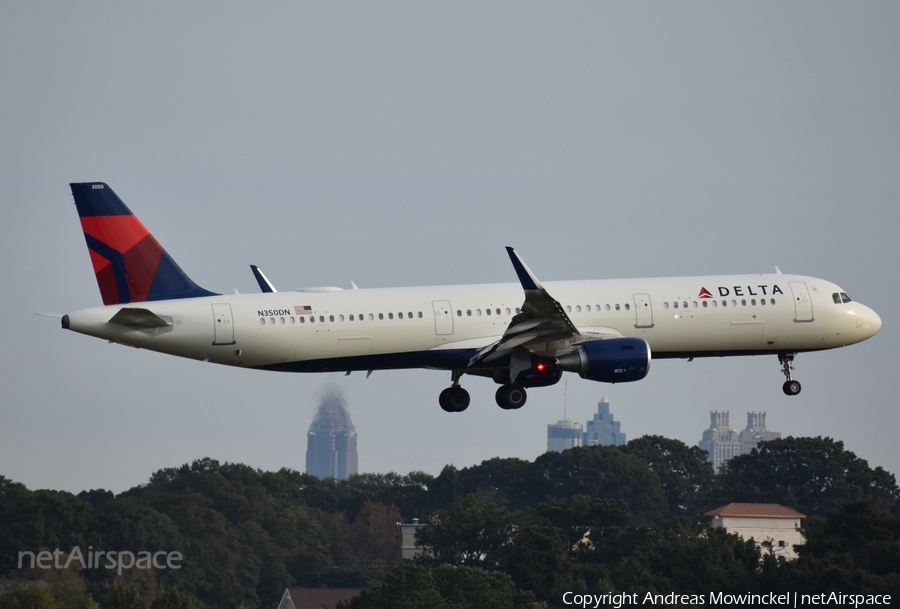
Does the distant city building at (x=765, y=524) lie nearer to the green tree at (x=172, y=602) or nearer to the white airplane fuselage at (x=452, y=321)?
the green tree at (x=172, y=602)

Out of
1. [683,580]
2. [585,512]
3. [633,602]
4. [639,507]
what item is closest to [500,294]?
[633,602]

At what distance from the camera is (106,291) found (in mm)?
59500

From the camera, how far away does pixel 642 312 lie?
62.6 metres

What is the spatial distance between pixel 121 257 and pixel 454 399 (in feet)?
49.1

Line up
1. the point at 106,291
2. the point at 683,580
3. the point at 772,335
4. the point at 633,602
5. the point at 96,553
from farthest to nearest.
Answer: the point at 96,553 < the point at 683,580 < the point at 633,602 < the point at 772,335 < the point at 106,291

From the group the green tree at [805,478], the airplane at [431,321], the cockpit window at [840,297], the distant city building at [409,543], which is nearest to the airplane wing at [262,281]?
the airplane at [431,321]

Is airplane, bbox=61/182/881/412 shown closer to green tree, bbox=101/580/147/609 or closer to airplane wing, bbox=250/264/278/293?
airplane wing, bbox=250/264/278/293

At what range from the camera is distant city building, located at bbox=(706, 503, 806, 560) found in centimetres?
13538

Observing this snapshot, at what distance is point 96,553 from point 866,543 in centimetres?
5270

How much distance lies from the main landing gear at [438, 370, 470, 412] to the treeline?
24.6 m

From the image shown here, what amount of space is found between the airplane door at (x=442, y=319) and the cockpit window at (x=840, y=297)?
1701 cm

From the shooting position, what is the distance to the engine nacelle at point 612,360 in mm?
59438

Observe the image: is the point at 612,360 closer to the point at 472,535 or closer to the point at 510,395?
the point at 510,395

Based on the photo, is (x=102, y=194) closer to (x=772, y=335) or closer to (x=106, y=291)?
(x=106, y=291)
